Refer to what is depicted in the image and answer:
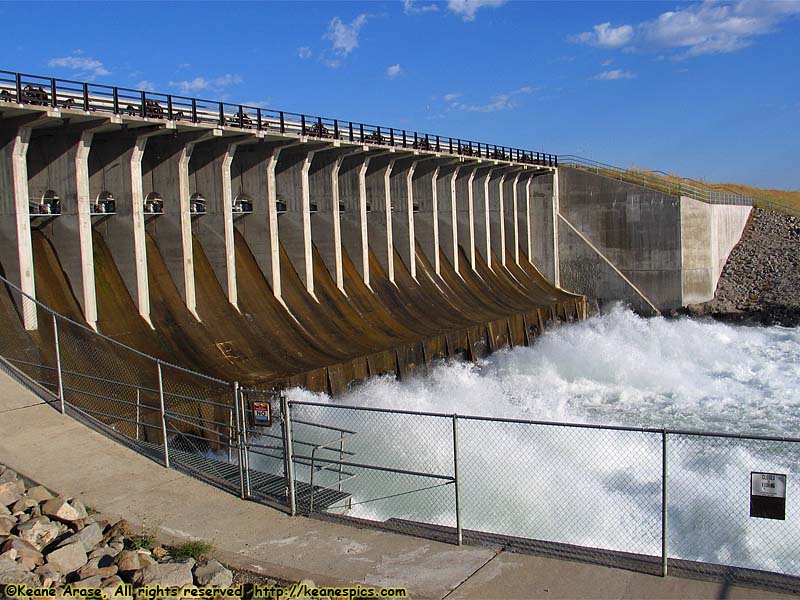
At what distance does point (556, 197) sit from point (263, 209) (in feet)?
75.1

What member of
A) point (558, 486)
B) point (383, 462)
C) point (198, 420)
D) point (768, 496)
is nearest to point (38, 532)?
point (198, 420)

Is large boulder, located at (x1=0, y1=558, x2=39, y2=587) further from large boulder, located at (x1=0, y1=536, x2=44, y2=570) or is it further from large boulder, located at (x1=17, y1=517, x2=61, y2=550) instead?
large boulder, located at (x1=17, y1=517, x2=61, y2=550)

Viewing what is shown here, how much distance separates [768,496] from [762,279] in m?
36.3

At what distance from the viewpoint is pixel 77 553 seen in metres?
6.56

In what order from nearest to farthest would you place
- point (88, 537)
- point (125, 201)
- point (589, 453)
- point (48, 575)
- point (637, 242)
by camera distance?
point (48, 575) < point (88, 537) < point (589, 453) < point (125, 201) < point (637, 242)

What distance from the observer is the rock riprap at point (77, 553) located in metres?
6.12

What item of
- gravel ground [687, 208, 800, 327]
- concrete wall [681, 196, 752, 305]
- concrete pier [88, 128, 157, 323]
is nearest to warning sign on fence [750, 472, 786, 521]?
concrete pier [88, 128, 157, 323]

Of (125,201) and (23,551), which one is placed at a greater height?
(125,201)

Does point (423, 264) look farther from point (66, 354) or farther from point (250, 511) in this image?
Result: point (250, 511)

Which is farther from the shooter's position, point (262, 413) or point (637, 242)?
point (637, 242)

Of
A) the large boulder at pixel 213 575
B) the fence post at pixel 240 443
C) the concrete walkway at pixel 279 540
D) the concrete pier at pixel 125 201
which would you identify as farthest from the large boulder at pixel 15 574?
the concrete pier at pixel 125 201

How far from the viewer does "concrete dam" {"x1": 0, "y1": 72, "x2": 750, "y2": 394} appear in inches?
679

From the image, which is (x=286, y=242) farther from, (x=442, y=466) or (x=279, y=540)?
(x=279, y=540)

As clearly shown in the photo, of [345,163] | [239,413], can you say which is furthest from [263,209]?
[239,413]
